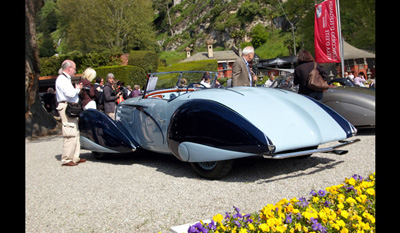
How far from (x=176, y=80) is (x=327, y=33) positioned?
10.1 metres

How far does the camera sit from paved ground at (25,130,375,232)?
11.1 ft

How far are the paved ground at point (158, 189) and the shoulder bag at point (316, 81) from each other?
1.15m

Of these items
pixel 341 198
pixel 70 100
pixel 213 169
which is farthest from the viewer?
pixel 70 100

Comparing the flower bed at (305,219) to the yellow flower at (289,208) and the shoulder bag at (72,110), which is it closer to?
the yellow flower at (289,208)

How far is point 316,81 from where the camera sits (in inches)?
249

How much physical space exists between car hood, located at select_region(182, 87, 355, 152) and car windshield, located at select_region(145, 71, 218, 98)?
3.42ft

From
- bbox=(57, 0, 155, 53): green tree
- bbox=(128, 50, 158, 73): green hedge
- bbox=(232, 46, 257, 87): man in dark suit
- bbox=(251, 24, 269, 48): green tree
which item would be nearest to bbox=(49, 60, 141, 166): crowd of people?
bbox=(232, 46, 257, 87): man in dark suit

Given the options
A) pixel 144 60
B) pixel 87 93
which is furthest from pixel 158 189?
pixel 144 60

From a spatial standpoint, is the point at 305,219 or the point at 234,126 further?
A: the point at 234,126

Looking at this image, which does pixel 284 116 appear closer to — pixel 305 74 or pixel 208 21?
pixel 305 74

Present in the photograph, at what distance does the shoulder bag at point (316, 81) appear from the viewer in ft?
20.7

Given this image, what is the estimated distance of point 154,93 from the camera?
231 inches

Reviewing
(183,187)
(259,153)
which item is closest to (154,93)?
(183,187)
